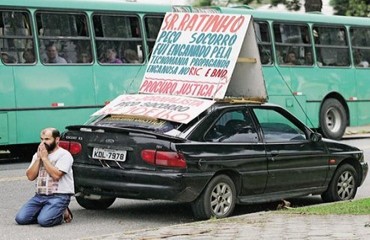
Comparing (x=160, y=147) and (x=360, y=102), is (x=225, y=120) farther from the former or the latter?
(x=360, y=102)

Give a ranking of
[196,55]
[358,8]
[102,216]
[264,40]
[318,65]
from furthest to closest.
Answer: [358,8]
[318,65]
[264,40]
[196,55]
[102,216]

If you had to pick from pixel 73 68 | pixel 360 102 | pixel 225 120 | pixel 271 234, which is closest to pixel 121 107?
pixel 225 120

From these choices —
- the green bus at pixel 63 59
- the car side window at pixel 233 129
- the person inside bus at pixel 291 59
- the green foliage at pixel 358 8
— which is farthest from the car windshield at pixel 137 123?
the green foliage at pixel 358 8

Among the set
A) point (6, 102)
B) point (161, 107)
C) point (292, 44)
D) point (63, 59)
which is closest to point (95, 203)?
point (161, 107)

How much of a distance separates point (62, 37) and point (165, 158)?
30.1ft

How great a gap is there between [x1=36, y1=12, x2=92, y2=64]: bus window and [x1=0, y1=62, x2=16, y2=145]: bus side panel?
848 millimetres

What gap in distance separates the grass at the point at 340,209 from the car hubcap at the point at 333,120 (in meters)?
13.3

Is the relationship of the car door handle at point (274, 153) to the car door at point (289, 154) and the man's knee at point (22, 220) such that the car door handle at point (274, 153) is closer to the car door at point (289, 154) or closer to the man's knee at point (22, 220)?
the car door at point (289, 154)

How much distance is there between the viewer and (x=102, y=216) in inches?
488

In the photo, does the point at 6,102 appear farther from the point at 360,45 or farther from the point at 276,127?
the point at 360,45

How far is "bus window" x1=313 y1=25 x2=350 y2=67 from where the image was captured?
84.0 feet

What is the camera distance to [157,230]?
1048 centimetres

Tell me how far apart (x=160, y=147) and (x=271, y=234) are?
1.92m

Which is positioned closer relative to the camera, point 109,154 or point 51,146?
point 51,146
